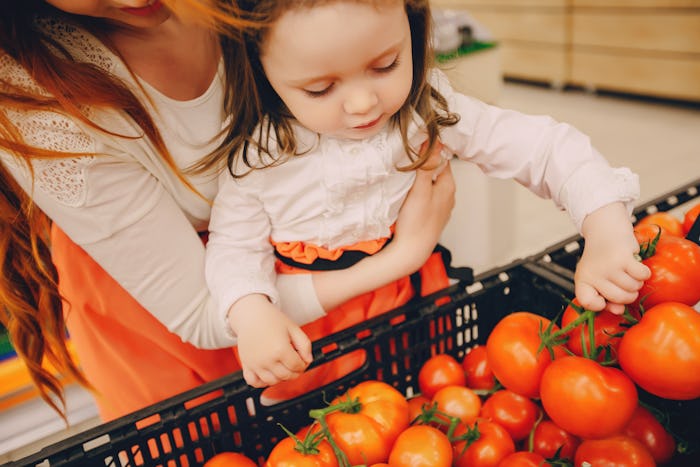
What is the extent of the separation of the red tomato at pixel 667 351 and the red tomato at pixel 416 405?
12.5 inches

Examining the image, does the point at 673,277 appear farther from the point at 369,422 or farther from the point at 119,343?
the point at 119,343

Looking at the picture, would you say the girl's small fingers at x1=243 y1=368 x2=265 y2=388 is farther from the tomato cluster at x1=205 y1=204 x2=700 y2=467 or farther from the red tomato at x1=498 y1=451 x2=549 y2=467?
the red tomato at x1=498 y1=451 x2=549 y2=467

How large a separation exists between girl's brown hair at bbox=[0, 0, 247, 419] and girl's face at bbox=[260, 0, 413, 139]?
0.08 meters

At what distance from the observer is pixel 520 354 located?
76 centimetres

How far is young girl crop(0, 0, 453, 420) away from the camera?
735 millimetres

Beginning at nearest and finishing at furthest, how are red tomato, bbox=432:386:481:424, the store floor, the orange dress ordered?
red tomato, bbox=432:386:481:424
the orange dress
the store floor

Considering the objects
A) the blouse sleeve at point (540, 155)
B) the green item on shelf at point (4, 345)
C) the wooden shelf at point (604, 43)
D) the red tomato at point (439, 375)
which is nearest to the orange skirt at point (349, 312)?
the red tomato at point (439, 375)

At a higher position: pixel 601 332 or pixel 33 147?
pixel 33 147

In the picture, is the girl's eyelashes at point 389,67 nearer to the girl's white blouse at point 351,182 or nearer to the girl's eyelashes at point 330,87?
the girl's eyelashes at point 330,87

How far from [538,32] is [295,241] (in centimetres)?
405

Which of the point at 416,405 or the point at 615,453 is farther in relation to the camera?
the point at 416,405

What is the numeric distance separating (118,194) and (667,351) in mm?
705

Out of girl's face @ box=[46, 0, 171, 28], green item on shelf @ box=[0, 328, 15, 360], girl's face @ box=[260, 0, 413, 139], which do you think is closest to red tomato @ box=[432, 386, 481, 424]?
girl's face @ box=[260, 0, 413, 139]

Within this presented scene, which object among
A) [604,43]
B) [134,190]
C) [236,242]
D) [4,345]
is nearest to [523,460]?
[236,242]
